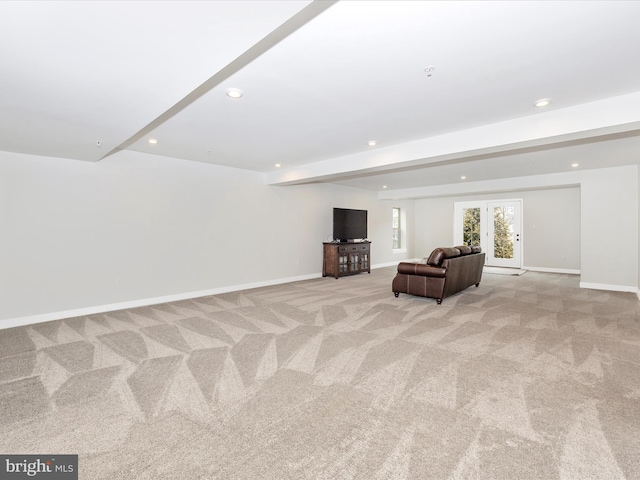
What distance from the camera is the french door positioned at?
9.66 metres

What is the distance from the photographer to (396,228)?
11.3 m

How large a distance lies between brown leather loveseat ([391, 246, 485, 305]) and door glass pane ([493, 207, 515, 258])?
4.60 metres

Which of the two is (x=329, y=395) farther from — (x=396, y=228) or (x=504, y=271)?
(x=396, y=228)

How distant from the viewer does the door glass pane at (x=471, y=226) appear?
10.3 m

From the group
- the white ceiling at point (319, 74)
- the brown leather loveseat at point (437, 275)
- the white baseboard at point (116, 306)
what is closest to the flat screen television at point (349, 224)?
the white baseboard at point (116, 306)

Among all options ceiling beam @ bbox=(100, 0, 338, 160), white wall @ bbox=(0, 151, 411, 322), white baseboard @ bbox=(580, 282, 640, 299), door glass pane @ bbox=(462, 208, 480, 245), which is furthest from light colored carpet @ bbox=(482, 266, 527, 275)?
ceiling beam @ bbox=(100, 0, 338, 160)

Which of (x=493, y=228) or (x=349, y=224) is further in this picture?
(x=493, y=228)

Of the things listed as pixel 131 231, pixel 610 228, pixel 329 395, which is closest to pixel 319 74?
pixel 329 395

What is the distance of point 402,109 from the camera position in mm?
3387

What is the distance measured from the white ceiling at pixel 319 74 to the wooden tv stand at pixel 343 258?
379 centimetres

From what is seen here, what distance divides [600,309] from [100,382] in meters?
6.55

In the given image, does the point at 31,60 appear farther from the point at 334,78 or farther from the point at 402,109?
the point at 402,109

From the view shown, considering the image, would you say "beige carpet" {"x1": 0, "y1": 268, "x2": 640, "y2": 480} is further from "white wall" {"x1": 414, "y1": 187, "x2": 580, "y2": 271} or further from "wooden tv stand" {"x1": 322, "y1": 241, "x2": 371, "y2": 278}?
"white wall" {"x1": 414, "y1": 187, "x2": 580, "y2": 271}

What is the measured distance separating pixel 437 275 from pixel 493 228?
585 centimetres
